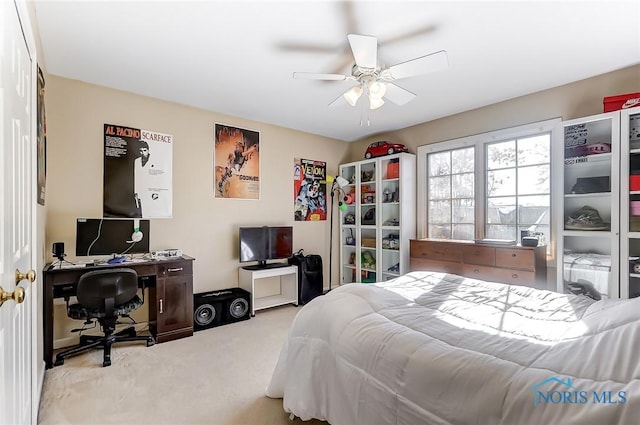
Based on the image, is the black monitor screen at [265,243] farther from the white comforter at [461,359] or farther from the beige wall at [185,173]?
the white comforter at [461,359]

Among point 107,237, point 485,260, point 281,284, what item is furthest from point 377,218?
point 107,237

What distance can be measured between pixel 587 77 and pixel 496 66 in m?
1.00

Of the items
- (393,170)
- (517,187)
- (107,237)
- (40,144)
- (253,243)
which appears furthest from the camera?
(393,170)

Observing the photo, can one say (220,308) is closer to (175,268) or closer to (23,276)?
(175,268)

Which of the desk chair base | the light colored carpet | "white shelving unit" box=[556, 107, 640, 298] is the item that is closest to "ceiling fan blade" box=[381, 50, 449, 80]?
"white shelving unit" box=[556, 107, 640, 298]

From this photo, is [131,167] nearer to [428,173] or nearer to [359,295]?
[359,295]

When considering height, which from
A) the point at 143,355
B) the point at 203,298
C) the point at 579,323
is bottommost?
the point at 143,355

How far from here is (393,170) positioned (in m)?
4.38

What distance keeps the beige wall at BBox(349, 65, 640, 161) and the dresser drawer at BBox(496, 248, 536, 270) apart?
1405 millimetres

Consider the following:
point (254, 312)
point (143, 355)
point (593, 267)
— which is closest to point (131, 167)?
point (143, 355)

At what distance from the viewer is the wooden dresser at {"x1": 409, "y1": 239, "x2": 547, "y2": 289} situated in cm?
300

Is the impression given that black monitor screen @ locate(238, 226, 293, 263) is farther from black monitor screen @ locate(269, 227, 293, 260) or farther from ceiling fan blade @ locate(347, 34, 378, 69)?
ceiling fan blade @ locate(347, 34, 378, 69)

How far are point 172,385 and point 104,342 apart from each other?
0.86 metres

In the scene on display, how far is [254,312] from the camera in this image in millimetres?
3924
